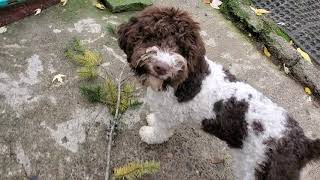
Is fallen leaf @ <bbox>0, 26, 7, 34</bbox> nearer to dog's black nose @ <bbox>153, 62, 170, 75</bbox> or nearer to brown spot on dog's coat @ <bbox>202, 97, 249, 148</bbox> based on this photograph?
dog's black nose @ <bbox>153, 62, 170, 75</bbox>

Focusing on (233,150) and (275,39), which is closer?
(233,150)

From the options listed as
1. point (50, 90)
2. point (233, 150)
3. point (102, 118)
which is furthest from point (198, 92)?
point (50, 90)

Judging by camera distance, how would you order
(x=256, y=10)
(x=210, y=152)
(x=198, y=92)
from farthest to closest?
(x=256, y=10), (x=210, y=152), (x=198, y=92)

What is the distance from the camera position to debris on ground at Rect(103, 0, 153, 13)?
17.5 ft

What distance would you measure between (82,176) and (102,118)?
2.07 feet

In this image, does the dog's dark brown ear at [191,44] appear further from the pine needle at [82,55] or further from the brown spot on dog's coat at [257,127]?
Answer: the pine needle at [82,55]

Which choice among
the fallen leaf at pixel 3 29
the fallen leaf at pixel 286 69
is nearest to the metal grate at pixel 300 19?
the fallen leaf at pixel 286 69

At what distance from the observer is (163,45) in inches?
126

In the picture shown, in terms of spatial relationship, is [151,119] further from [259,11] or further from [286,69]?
[259,11]

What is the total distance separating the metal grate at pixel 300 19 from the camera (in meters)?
5.36

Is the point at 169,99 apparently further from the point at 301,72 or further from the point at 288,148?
the point at 301,72

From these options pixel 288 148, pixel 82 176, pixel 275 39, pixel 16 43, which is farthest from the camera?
pixel 275 39

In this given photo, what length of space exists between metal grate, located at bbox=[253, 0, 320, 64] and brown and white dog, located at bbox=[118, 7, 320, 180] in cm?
204

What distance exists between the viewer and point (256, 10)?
559cm
